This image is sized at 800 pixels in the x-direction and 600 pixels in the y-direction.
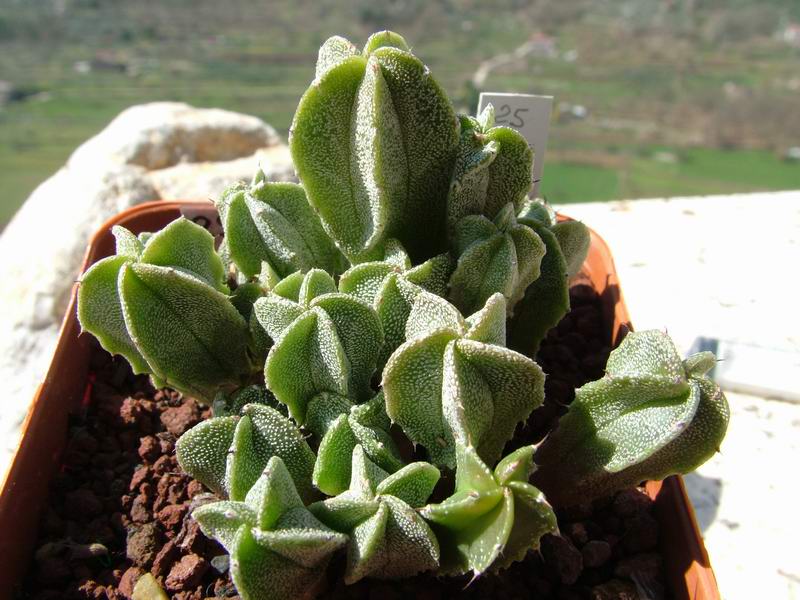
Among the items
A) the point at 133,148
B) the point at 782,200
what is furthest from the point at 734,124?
the point at 133,148

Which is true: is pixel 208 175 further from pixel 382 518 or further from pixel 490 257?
pixel 382 518

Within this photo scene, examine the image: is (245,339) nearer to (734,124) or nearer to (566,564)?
(566,564)

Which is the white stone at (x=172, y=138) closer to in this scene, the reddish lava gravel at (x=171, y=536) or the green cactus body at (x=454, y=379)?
the reddish lava gravel at (x=171, y=536)

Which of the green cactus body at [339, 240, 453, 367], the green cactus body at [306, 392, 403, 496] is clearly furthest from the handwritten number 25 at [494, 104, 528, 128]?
the green cactus body at [306, 392, 403, 496]

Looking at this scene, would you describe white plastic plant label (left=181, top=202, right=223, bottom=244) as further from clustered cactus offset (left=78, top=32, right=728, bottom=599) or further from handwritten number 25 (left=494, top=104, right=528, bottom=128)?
handwritten number 25 (left=494, top=104, right=528, bottom=128)

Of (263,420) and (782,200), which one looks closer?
(263,420)
